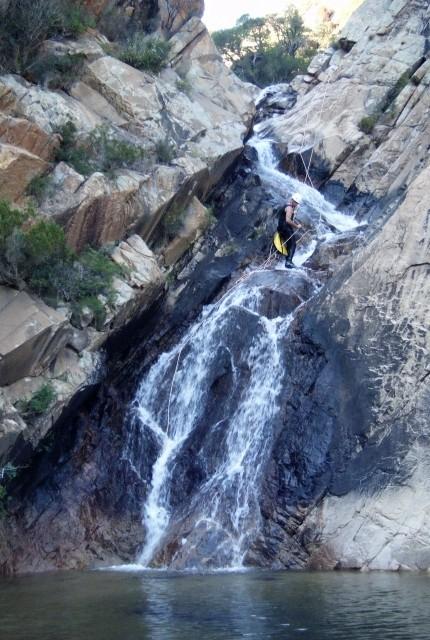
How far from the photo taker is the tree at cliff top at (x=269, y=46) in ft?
162

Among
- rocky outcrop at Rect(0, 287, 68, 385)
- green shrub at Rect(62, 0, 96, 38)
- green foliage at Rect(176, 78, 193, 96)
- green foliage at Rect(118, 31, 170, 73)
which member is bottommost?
rocky outcrop at Rect(0, 287, 68, 385)

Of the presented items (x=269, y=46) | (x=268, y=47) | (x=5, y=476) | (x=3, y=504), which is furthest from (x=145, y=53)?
(x=269, y=46)

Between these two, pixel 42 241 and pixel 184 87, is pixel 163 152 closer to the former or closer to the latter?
pixel 184 87

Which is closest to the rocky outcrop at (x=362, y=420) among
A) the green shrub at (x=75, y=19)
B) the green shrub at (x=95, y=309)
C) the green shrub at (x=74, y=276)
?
the green shrub at (x=95, y=309)

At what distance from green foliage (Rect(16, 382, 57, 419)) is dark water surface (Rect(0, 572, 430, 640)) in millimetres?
3806

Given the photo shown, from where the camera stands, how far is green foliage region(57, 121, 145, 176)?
2156 cm

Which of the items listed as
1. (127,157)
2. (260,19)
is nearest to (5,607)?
(127,157)

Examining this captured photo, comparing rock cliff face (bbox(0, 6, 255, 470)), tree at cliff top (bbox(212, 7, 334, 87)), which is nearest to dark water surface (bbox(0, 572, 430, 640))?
rock cliff face (bbox(0, 6, 255, 470))

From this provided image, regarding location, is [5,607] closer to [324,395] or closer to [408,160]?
[324,395]

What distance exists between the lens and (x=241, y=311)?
21.7 m

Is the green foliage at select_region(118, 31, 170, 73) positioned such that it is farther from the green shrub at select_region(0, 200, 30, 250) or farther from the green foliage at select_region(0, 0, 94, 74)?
the green shrub at select_region(0, 200, 30, 250)

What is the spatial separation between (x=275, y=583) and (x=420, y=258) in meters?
8.51

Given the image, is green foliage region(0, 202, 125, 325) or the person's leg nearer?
green foliage region(0, 202, 125, 325)

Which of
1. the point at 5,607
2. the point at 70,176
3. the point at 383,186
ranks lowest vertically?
the point at 5,607
